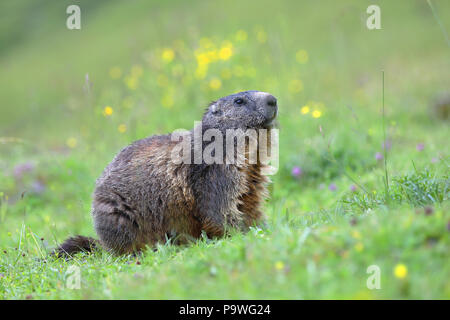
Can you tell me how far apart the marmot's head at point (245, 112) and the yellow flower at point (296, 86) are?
461 cm

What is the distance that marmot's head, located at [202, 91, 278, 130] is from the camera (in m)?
4.61

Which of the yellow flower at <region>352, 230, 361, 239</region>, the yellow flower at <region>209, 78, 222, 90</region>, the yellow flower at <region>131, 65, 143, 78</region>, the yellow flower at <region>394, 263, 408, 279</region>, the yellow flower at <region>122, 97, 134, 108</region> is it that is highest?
the yellow flower at <region>131, 65, 143, 78</region>

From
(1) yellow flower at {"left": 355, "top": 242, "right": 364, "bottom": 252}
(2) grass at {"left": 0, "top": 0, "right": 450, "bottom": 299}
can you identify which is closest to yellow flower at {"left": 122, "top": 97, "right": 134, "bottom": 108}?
(2) grass at {"left": 0, "top": 0, "right": 450, "bottom": 299}

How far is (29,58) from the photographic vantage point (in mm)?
24453

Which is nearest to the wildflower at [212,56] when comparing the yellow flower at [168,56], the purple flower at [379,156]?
the yellow flower at [168,56]

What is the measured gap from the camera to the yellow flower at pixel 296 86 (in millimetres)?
9235

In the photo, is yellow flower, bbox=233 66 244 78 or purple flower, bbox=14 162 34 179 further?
yellow flower, bbox=233 66 244 78

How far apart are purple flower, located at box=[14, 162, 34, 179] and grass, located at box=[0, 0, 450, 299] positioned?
3cm

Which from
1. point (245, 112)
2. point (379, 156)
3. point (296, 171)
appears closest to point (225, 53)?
point (296, 171)

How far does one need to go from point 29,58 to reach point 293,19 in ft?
46.4

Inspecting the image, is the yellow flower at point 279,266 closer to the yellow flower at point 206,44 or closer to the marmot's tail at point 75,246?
the marmot's tail at point 75,246

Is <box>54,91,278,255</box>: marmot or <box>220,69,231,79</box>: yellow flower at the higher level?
<box>220,69,231,79</box>: yellow flower

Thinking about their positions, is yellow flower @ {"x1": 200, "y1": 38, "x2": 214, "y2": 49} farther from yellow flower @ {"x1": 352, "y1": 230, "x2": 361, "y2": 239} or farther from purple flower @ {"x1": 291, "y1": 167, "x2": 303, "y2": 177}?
yellow flower @ {"x1": 352, "y1": 230, "x2": 361, "y2": 239}
